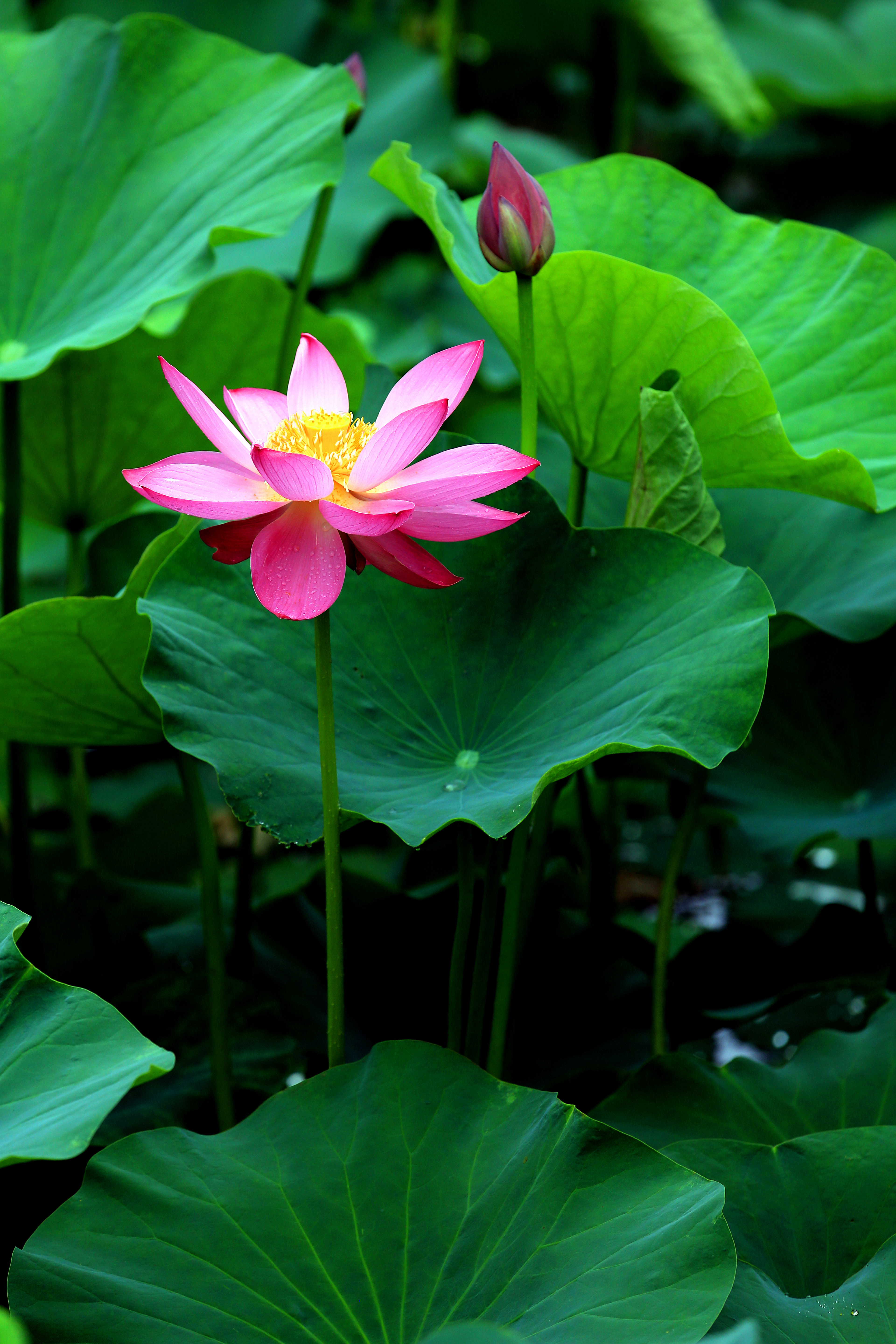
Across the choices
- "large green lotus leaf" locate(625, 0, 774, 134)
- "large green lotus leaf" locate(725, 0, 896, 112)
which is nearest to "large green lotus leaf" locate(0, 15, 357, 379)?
"large green lotus leaf" locate(625, 0, 774, 134)

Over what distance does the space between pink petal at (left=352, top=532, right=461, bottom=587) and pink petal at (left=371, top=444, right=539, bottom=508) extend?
0.07 ft

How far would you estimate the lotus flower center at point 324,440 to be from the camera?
0.66 metres

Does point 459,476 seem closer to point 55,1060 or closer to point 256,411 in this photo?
point 256,411

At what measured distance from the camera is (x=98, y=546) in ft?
3.60

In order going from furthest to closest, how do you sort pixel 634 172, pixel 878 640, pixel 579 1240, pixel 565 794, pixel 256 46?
pixel 256 46, pixel 565 794, pixel 878 640, pixel 634 172, pixel 579 1240

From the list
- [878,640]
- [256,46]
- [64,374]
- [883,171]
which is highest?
[256,46]

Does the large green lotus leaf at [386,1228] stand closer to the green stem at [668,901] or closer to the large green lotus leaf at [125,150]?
the green stem at [668,901]

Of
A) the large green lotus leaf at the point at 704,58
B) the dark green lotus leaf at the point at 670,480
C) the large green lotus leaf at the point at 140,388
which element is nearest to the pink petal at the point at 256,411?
the dark green lotus leaf at the point at 670,480

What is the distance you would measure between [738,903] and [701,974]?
16.9 inches

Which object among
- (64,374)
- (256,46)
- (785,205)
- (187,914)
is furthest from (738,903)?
(785,205)

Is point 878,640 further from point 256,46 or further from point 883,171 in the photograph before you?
point 883,171

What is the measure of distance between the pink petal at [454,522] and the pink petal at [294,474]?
5cm

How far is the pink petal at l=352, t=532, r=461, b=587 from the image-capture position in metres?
0.61

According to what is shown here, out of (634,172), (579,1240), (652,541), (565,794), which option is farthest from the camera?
(565,794)
